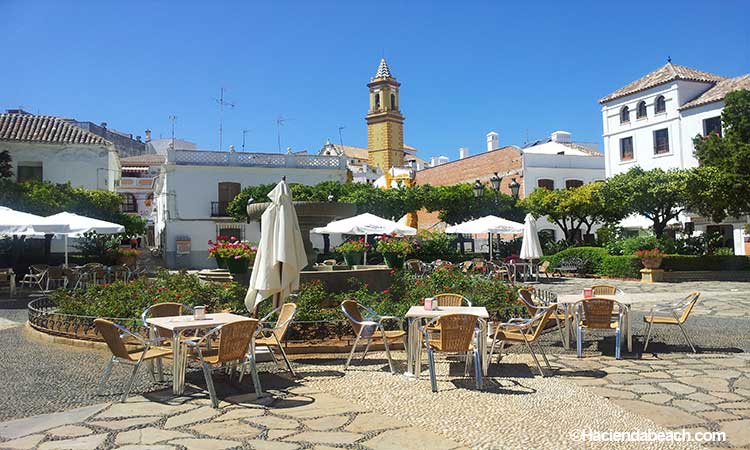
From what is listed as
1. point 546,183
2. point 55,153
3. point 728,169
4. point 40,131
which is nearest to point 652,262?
point 728,169

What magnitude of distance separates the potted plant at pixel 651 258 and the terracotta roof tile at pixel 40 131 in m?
24.8

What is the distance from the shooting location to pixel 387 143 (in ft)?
234

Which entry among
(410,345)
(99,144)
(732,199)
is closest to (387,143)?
(99,144)

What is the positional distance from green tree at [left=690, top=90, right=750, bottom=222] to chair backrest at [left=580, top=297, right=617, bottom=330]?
1649 cm

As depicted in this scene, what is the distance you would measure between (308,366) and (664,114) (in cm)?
3193

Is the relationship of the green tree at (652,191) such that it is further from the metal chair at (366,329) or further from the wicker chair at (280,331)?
the wicker chair at (280,331)

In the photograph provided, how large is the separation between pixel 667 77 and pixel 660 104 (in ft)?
4.83

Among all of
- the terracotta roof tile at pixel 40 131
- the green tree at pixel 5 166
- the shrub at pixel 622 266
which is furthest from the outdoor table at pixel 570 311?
the green tree at pixel 5 166

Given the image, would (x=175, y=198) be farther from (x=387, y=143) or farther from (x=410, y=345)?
(x=387, y=143)

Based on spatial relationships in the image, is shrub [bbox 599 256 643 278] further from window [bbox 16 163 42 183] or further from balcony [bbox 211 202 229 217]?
window [bbox 16 163 42 183]

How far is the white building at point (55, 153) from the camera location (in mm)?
28578

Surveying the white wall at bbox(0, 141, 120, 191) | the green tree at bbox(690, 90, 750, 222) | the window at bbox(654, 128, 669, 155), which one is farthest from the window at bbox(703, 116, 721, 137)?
the white wall at bbox(0, 141, 120, 191)

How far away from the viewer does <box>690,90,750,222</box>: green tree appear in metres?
21.5

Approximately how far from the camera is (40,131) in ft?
97.2
